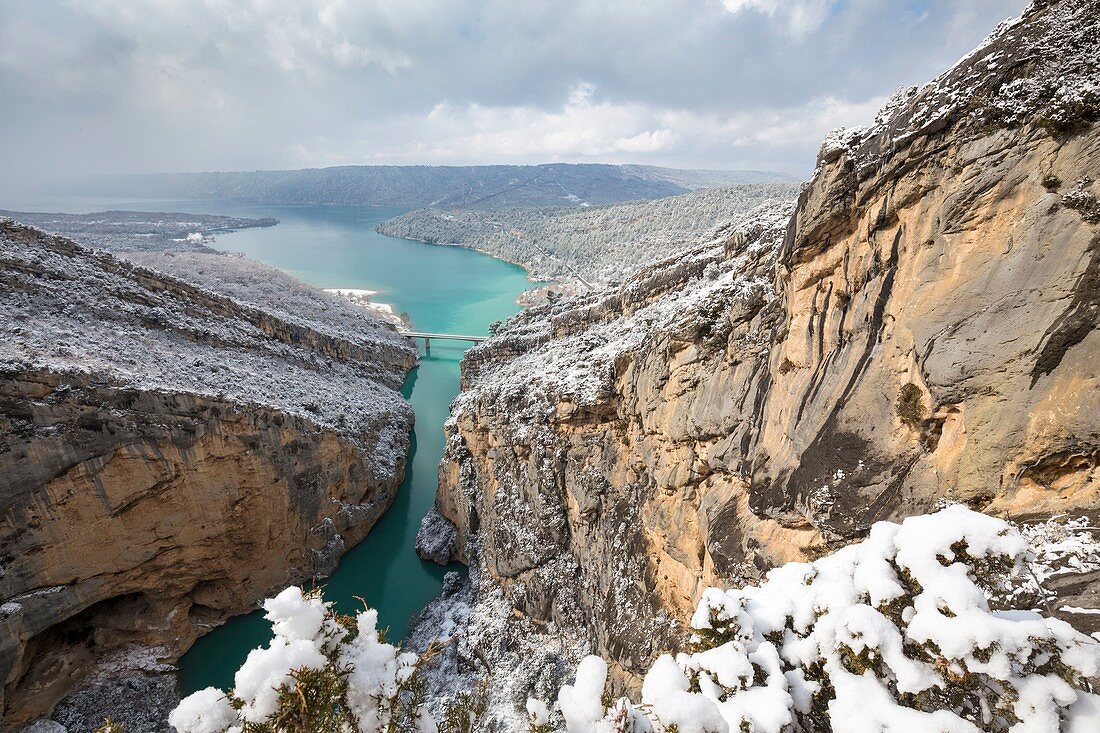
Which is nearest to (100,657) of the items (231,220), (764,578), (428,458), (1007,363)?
(428,458)

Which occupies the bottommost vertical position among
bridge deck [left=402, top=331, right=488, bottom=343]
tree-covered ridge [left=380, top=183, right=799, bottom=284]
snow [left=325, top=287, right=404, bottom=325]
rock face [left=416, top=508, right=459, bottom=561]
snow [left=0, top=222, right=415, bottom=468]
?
rock face [left=416, top=508, right=459, bottom=561]

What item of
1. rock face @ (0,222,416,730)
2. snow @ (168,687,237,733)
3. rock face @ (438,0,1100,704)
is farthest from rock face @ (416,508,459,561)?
snow @ (168,687,237,733)

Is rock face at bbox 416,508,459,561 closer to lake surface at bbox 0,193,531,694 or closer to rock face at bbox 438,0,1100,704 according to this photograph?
lake surface at bbox 0,193,531,694

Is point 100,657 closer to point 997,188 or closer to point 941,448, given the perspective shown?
point 941,448

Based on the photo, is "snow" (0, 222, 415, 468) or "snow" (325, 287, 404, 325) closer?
"snow" (0, 222, 415, 468)

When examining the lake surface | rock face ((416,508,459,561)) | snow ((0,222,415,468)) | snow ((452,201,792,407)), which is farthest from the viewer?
rock face ((416,508,459,561))

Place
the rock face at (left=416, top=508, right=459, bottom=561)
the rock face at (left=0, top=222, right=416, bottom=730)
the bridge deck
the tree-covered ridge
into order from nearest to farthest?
the rock face at (left=0, top=222, right=416, bottom=730), the rock face at (left=416, top=508, right=459, bottom=561), the bridge deck, the tree-covered ridge

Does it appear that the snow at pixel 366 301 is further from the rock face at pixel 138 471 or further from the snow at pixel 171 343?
the rock face at pixel 138 471
